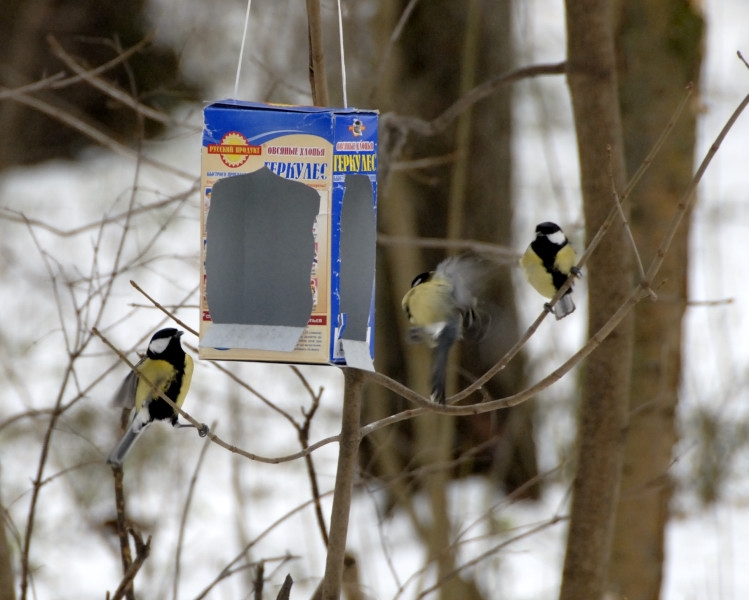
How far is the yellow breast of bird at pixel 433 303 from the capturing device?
6.63 feet

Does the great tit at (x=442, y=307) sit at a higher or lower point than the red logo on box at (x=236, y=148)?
lower

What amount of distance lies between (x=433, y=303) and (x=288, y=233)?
509mm

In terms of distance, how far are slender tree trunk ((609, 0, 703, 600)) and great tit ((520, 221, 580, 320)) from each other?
96 centimetres

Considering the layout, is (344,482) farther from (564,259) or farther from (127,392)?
(564,259)

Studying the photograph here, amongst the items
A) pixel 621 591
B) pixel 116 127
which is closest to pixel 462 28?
pixel 116 127

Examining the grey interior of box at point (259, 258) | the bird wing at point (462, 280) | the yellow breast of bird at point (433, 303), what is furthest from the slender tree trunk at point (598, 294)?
the grey interior of box at point (259, 258)

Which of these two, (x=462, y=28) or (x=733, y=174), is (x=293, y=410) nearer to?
(x=462, y=28)

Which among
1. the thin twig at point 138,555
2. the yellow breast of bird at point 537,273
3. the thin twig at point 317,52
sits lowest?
the thin twig at point 138,555

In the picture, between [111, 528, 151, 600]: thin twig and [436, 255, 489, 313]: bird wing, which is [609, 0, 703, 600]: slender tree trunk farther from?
[111, 528, 151, 600]: thin twig

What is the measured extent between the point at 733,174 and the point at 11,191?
255 inches

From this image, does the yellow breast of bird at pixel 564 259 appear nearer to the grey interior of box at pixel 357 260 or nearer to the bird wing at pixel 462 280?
the bird wing at pixel 462 280

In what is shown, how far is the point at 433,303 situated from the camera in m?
2.03

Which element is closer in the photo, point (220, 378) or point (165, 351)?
point (165, 351)

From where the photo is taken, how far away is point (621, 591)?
3213 millimetres
